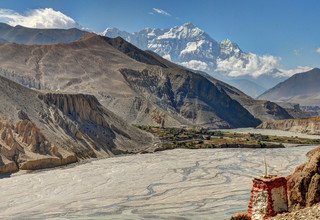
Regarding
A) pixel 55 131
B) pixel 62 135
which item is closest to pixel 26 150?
pixel 62 135

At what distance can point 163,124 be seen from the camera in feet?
553

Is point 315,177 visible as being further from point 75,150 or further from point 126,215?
point 75,150

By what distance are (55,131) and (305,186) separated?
76.8 m

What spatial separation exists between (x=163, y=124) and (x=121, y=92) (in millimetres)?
30077

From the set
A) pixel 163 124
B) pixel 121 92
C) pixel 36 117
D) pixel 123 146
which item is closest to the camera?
pixel 36 117

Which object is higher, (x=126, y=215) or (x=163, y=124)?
(x=163, y=124)

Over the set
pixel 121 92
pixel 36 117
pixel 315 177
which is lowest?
pixel 315 177

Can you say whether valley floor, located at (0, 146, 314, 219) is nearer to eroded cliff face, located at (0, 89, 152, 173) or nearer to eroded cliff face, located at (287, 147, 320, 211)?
eroded cliff face, located at (0, 89, 152, 173)

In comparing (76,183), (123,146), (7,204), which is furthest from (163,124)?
(7,204)

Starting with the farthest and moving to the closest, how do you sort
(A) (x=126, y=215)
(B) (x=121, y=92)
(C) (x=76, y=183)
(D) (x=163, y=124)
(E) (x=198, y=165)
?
1. (B) (x=121, y=92)
2. (D) (x=163, y=124)
3. (E) (x=198, y=165)
4. (C) (x=76, y=183)
5. (A) (x=126, y=215)

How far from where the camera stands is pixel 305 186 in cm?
2448

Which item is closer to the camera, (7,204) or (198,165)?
(7,204)

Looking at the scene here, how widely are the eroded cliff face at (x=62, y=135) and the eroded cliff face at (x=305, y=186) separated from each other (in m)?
59.2

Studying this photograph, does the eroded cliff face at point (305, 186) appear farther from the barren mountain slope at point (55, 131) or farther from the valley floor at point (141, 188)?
the barren mountain slope at point (55, 131)
